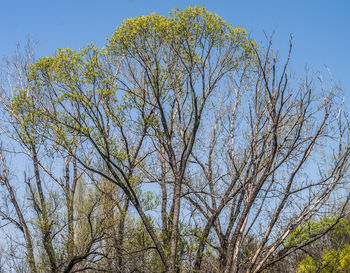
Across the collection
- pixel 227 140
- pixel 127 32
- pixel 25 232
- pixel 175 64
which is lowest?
pixel 25 232

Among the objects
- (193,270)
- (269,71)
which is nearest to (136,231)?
(193,270)

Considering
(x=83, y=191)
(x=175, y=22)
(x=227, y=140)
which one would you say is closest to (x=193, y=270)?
(x=227, y=140)

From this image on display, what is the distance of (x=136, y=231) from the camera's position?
14.2 m

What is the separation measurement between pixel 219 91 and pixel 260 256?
20.0 feet

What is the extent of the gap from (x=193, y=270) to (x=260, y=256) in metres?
1.89

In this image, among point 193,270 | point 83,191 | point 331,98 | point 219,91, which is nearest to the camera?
point 331,98

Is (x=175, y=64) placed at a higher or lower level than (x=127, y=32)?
lower

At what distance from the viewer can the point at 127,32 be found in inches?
524

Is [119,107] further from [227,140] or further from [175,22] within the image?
[227,140]

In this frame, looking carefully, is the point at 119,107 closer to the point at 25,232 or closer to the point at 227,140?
the point at 227,140

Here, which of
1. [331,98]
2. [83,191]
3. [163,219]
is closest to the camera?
[331,98]

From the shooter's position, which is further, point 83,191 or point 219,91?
point 83,191

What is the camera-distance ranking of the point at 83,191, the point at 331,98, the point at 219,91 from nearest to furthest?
the point at 331,98 < the point at 219,91 < the point at 83,191

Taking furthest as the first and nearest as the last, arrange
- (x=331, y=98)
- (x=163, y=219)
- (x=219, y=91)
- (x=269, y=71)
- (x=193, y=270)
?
1. (x=219, y=91)
2. (x=163, y=219)
3. (x=269, y=71)
4. (x=193, y=270)
5. (x=331, y=98)
